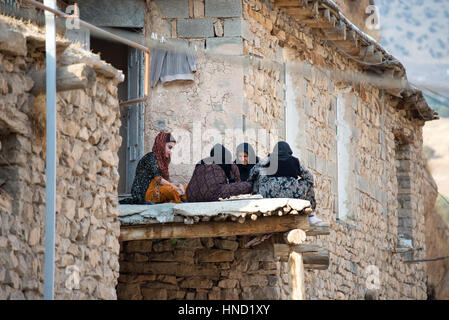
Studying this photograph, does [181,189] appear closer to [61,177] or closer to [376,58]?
[61,177]

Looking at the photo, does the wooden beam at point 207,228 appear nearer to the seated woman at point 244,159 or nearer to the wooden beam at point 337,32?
the seated woman at point 244,159

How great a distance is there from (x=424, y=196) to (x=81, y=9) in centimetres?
1185

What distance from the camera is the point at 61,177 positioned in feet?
21.9

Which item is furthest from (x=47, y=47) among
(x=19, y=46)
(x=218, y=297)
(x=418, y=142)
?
(x=418, y=142)

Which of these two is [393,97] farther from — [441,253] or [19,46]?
[19,46]

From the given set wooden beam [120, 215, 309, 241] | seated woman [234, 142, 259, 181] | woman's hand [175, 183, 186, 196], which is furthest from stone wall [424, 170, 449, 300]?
wooden beam [120, 215, 309, 241]

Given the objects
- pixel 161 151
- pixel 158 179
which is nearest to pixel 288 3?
pixel 161 151

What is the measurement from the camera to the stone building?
23.4 feet

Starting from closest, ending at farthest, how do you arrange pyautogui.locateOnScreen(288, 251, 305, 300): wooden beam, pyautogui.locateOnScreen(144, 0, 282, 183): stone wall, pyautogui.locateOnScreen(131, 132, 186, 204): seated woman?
pyautogui.locateOnScreen(288, 251, 305, 300): wooden beam < pyautogui.locateOnScreen(131, 132, 186, 204): seated woman < pyautogui.locateOnScreen(144, 0, 282, 183): stone wall

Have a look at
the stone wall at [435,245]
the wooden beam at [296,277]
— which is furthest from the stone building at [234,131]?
the stone wall at [435,245]

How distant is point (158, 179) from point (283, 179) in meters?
1.36

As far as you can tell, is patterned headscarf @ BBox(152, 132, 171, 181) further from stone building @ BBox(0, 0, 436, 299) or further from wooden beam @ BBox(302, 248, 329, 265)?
wooden beam @ BBox(302, 248, 329, 265)

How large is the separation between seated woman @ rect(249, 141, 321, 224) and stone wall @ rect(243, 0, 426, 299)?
6.78 feet

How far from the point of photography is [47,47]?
6.37 metres
